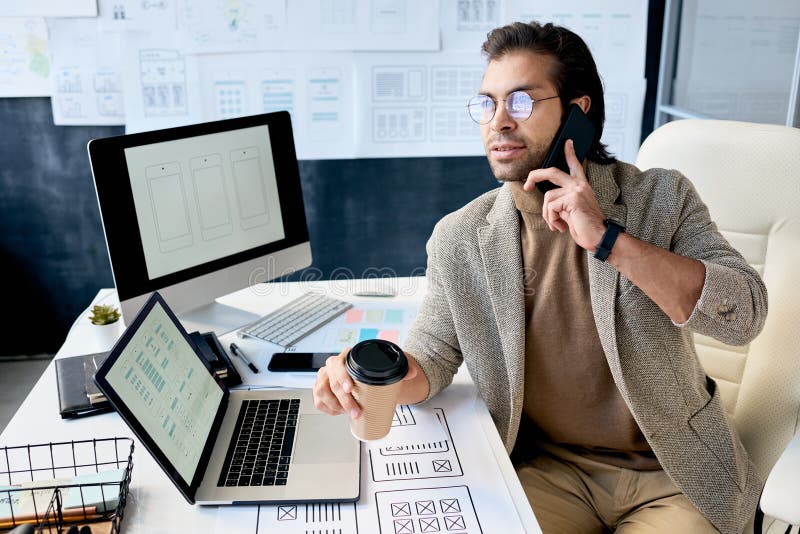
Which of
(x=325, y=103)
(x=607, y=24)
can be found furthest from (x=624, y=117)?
(x=325, y=103)

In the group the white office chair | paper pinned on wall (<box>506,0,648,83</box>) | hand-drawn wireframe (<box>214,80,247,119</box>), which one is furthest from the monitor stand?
paper pinned on wall (<box>506,0,648,83</box>)

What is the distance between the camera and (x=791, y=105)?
85.0 inches

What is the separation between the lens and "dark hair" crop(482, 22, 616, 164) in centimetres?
145

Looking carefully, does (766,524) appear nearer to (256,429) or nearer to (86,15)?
(256,429)

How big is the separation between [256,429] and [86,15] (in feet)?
7.00

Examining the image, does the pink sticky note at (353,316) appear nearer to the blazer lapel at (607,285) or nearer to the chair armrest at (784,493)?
the blazer lapel at (607,285)

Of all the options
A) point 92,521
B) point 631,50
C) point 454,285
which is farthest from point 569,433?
point 631,50

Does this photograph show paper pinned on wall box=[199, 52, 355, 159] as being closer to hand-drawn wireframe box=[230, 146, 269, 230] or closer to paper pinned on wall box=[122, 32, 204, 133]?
paper pinned on wall box=[122, 32, 204, 133]

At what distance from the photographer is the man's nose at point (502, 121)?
1.40 m

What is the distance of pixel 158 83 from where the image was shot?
2.83 metres

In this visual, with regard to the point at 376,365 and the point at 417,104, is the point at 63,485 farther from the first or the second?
the point at 417,104

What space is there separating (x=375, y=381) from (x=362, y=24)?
2.12 meters

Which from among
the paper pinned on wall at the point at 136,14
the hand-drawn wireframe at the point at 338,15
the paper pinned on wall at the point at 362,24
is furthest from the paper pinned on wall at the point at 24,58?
the hand-drawn wireframe at the point at 338,15

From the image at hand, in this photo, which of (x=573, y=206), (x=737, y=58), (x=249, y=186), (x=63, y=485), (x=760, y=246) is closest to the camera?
(x=63, y=485)
